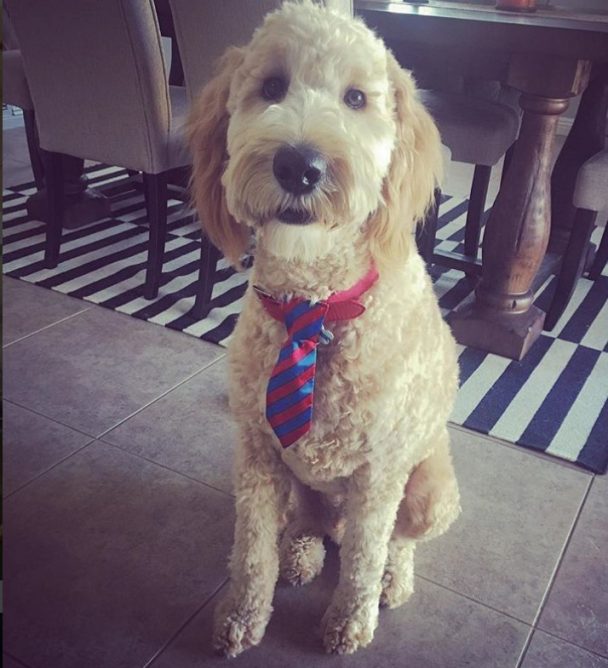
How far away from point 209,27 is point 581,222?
126cm

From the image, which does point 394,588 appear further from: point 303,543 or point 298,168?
point 298,168

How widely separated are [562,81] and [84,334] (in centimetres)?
155

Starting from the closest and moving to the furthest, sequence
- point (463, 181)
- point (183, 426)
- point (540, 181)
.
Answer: point (183, 426) → point (540, 181) → point (463, 181)

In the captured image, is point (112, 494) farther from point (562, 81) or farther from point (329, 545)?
point (562, 81)

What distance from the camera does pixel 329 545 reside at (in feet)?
4.58

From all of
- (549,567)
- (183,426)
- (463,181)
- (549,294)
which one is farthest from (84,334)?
(463,181)

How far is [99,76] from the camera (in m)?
2.06

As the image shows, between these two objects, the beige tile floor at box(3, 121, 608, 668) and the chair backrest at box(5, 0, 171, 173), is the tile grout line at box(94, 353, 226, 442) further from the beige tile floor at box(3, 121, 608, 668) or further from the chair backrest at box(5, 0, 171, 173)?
the chair backrest at box(5, 0, 171, 173)

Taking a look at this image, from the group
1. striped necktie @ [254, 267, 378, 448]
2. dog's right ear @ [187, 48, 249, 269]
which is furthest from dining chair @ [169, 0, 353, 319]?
striped necktie @ [254, 267, 378, 448]

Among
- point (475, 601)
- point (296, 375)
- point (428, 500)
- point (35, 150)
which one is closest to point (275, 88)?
point (296, 375)

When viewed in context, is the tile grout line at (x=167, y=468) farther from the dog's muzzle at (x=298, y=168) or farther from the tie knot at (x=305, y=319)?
the dog's muzzle at (x=298, y=168)

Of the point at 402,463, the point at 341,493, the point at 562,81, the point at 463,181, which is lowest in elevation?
the point at 463,181

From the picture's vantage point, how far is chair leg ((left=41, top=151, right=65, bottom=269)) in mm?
2404

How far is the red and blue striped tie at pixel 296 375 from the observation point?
3.28 feet
